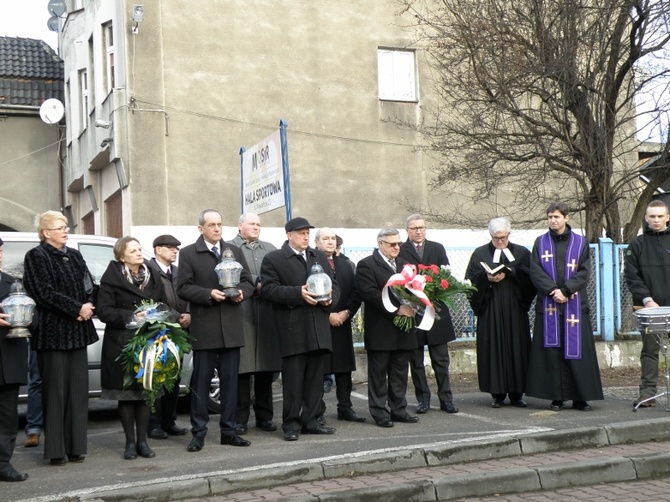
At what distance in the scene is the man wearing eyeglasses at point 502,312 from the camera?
1080cm

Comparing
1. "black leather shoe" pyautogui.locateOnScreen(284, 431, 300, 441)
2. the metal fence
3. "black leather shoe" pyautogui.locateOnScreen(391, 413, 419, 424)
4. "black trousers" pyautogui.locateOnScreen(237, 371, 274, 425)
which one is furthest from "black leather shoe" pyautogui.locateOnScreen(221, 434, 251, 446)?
the metal fence

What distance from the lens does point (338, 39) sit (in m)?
24.0

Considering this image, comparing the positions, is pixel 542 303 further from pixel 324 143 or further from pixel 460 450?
pixel 324 143

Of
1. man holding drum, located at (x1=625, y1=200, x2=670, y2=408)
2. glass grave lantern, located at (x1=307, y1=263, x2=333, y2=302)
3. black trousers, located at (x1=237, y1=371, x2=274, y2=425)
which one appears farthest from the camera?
man holding drum, located at (x1=625, y1=200, x2=670, y2=408)

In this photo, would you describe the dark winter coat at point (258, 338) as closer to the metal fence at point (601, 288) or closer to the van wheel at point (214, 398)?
the van wheel at point (214, 398)

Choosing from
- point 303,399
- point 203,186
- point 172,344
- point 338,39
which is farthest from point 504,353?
point 338,39

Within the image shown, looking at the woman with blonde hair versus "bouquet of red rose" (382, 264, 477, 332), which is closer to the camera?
the woman with blonde hair

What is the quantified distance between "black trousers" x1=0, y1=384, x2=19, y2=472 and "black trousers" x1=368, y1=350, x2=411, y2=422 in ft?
11.5

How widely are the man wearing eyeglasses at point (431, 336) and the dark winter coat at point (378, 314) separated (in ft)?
2.03

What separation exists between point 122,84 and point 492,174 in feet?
32.3

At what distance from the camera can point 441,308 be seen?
405 inches

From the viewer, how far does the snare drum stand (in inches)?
382

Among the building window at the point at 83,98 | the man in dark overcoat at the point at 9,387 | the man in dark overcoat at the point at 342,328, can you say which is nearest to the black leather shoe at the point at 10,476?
the man in dark overcoat at the point at 9,387

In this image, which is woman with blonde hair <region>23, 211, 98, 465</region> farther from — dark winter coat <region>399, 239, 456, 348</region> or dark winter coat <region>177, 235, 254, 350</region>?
dark winter coat <region>399, 239, 456, 348</region>
